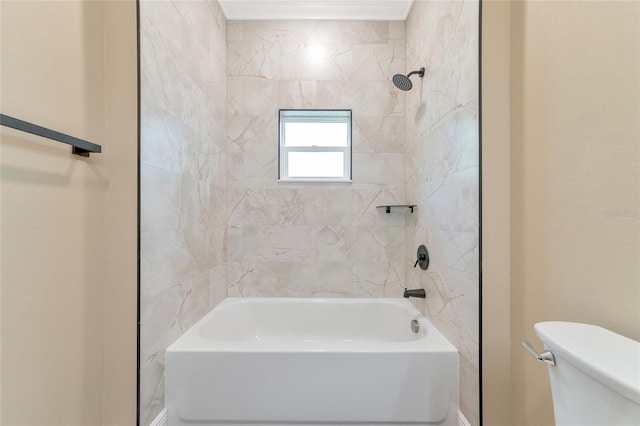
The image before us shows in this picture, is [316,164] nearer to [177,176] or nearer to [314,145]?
[314,145]

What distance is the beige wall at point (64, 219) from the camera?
27.6 inches

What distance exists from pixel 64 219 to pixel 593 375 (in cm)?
140

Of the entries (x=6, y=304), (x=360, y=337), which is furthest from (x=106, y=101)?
(x=360, y=337)

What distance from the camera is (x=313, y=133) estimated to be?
229 cm

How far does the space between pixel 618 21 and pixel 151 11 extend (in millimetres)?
1572

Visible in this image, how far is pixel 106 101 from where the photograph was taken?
1019 millimetres

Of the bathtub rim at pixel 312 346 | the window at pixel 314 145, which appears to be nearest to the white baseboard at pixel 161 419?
the bathtub rim at pixel 312 346

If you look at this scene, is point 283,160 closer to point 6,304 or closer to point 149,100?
point 149,100

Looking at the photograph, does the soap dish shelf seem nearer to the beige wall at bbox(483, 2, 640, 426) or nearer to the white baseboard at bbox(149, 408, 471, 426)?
the beige wall at bbox(483, 2, 640, 426)

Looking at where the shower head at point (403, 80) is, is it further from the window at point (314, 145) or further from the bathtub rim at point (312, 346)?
the bathtub rim at point (312, 346)

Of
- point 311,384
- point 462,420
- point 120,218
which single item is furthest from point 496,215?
point 120,218

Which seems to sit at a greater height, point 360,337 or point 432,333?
point 432,333

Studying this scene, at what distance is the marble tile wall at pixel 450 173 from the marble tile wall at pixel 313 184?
11.4 inches

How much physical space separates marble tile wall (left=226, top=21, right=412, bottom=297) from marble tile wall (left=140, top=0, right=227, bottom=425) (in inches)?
7.7
